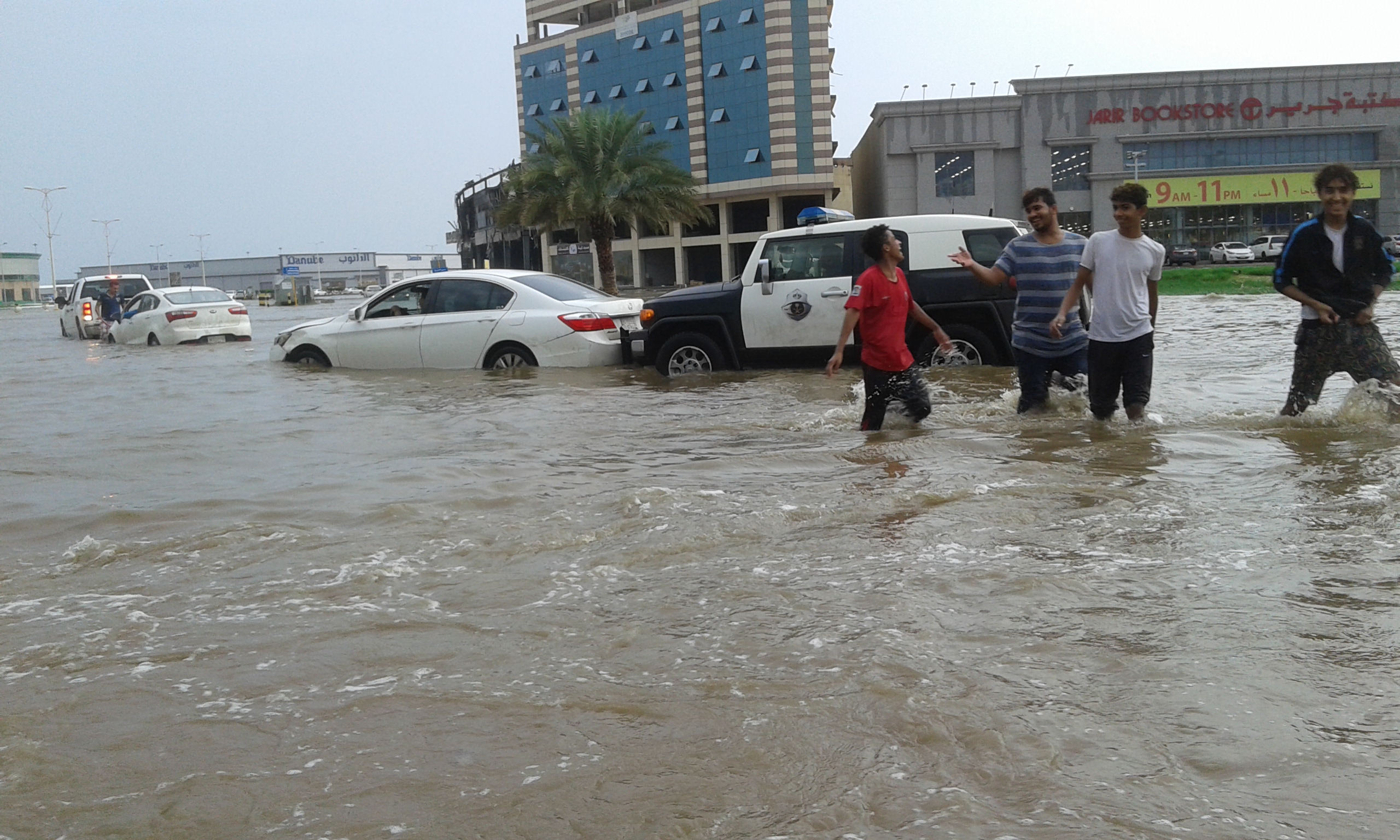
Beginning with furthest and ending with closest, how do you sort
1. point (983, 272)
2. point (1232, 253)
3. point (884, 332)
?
1. point (1232, 253)
2. point (884, 332)
3. point (983, 272)

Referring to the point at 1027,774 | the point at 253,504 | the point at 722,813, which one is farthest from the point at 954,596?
the point at 253,504

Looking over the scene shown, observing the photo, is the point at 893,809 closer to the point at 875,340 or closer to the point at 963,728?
the point at 963,728

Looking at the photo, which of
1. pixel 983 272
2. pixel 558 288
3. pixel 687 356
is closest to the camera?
pixel 983 272

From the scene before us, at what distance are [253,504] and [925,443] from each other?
3993 mm

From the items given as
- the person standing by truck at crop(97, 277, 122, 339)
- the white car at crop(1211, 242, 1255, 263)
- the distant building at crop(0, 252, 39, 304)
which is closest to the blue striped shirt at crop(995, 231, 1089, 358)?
the person standing by truck at crop(97, 277, 122, 339)

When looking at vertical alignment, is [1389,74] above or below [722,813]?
above

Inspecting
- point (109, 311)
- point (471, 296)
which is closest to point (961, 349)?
point (471, 296)

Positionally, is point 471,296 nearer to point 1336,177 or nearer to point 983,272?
point 983,272

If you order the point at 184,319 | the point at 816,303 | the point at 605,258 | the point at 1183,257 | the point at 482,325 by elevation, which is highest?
the point at 605,258

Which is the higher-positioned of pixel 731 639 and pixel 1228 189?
pixel 1228 189

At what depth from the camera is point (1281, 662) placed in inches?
129

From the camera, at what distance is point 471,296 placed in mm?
13156

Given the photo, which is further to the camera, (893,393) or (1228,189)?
(1228,189)

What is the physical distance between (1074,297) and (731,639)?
406cm
